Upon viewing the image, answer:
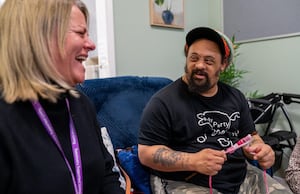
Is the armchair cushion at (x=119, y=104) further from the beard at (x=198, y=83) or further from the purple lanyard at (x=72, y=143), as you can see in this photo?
the purple lanyard at (x=72, y=143)

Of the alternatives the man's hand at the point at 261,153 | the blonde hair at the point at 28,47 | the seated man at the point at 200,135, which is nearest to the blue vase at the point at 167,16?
the seated man at the point at 200,135

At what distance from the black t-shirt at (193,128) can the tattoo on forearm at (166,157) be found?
6 cm

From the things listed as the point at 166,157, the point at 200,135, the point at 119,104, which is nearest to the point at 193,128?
the point at 200,135

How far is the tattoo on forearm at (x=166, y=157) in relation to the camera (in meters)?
1.26

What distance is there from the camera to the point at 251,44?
2.55 m

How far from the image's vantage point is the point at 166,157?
1263 mm

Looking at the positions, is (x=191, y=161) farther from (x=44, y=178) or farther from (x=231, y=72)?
(x=231, y=72)

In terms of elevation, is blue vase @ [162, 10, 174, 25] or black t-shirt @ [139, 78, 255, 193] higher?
blue vase @ [162, 10, 174, 25]

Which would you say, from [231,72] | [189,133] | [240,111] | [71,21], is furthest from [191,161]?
[231,72]

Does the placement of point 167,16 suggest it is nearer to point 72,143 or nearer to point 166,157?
point 166,157

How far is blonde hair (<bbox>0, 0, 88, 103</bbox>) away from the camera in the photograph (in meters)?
0.78

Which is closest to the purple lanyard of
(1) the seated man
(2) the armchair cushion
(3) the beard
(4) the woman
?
(4) the woman

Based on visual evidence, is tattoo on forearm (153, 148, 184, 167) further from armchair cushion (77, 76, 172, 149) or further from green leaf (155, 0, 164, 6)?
green leaf (155, 0, 164, 6)

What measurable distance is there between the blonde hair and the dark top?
50 mm
